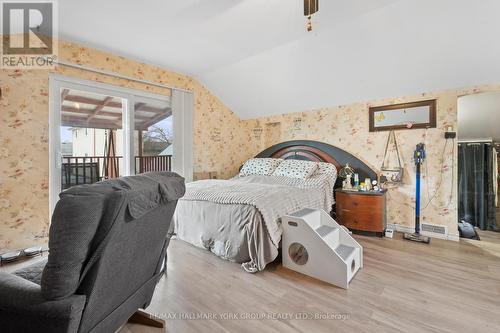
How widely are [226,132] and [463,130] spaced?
3.95 meters

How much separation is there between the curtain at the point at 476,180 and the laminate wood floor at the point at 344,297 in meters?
1.52

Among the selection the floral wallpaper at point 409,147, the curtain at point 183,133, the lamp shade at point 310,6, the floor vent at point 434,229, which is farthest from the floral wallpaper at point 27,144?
the floor vent at point 434,229

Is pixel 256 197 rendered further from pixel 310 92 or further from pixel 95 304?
pixel 310 92

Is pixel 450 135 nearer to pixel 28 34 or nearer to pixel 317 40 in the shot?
pixel 317 40

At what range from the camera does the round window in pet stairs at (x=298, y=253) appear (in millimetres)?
2223

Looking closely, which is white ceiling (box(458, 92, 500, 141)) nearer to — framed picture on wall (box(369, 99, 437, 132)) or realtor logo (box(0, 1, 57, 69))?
framed picture on wall (box(369, 99, 437, 132))

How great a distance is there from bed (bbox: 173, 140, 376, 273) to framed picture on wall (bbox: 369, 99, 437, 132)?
2.08ft

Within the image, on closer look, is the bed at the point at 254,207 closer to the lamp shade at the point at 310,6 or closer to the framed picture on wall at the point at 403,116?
the framed picture on wall at the point at 403,116

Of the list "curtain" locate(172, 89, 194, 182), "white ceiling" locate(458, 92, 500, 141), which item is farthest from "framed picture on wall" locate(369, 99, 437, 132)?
"curtain" locate(172, 89, 194, 182)

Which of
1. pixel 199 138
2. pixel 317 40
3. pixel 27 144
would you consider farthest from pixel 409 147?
pixel 27 144

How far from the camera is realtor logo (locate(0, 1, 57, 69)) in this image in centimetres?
230

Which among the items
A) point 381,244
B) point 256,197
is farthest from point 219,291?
point 381,244

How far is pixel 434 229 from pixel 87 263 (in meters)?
3.85

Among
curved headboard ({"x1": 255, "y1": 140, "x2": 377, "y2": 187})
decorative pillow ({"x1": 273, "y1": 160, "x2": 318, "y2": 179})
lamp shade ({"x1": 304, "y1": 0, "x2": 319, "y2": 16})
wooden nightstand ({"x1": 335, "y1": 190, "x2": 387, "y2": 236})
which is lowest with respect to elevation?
wooden nightstand ({"x1": 335, "y1": 190, "x2": 387, "y2": 236})
